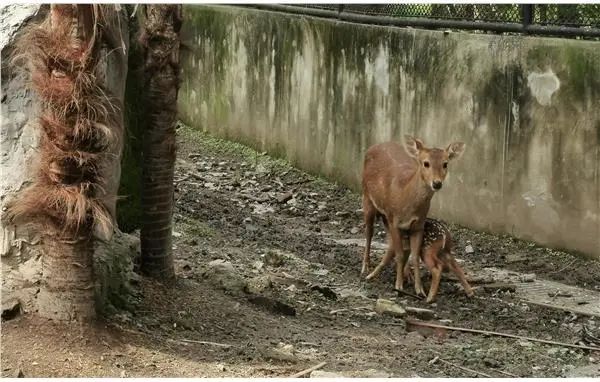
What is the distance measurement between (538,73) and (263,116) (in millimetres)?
4644

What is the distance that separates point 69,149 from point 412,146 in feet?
11.6

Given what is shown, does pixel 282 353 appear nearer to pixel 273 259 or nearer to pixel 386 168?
pixel 273 259

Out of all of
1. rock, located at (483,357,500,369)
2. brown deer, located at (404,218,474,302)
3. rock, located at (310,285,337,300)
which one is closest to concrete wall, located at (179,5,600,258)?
brown deer, located at (404,218,474,302)

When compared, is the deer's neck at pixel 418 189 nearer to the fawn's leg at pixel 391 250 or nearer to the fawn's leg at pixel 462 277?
the fawn's leg at pixel 391 250

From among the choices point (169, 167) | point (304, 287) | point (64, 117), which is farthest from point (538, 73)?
point (64, 117)

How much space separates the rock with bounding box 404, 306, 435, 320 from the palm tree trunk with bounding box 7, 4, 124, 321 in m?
2.58

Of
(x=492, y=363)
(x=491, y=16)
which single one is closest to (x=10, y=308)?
(x=492, y=363)

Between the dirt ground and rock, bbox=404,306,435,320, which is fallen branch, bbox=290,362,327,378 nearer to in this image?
the dirt ground

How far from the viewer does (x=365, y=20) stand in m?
11.3

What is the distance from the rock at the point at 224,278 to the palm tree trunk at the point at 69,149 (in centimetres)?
153

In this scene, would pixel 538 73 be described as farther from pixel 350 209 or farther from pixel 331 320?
pixel 331 320

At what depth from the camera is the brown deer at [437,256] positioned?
7.59 meters

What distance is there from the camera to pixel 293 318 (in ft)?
21.4

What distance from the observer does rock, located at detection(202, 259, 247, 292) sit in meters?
6.65
